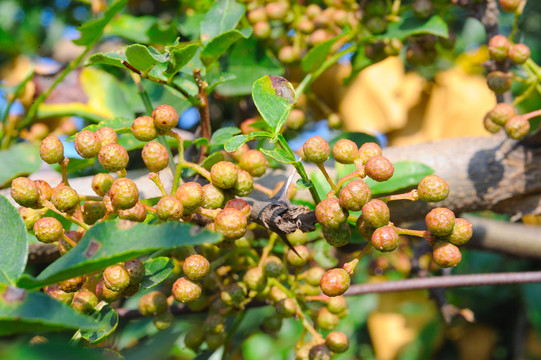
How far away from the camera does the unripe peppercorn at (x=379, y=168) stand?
2.25ft

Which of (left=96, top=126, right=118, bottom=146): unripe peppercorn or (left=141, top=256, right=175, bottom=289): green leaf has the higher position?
(left=96, top=126, right=118, bottom=146): unripe peppercorn

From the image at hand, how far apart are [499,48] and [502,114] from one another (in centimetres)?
16

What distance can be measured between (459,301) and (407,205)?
1076 mm

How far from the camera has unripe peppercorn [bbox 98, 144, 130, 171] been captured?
2.27 feet

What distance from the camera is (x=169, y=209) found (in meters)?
0.65

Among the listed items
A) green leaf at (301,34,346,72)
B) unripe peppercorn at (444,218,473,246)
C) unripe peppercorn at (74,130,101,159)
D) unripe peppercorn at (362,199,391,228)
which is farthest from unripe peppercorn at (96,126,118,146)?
green leaf at (301,34,346,72)

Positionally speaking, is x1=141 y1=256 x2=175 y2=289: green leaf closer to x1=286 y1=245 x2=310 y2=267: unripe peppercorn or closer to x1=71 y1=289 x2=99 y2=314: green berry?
x1=71 y1=289 x2=99 y2=314: green berry

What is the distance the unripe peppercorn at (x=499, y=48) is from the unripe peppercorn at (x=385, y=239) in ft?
2.06

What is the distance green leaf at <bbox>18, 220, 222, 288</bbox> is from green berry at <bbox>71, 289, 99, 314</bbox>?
4.8 inches

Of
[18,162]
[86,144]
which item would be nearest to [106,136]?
[86,144]

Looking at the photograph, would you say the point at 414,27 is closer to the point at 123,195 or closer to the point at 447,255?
the point at 447,255

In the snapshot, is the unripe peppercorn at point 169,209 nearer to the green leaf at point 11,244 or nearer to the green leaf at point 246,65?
the green leaf at point 11,244

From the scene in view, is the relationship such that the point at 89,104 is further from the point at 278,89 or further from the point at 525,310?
the point at 525,310

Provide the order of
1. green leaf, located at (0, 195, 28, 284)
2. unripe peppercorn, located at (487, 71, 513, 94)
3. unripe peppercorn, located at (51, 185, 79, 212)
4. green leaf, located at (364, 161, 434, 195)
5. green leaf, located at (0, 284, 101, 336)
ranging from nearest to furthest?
green leaf, located at (0, 284, 101, 336), green leaf, located at (0, 195, 28, 284), unripe peppercorn, located at (51, 185, 79, 212), green leaf, located at (364, 161, 434, 195), unripe peppercorn, located at (487, 71, 513, 94)
